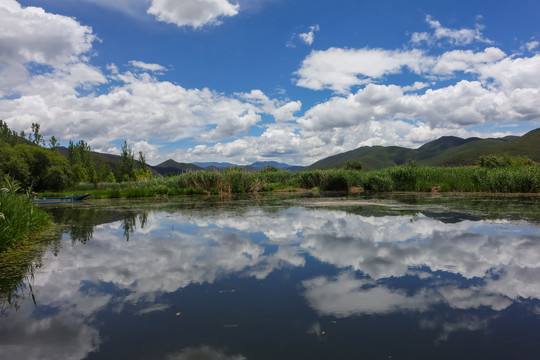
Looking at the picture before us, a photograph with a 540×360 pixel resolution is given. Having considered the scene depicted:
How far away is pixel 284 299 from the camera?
4.05 m

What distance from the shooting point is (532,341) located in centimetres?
296

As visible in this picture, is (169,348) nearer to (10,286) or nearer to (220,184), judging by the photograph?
(10,286)

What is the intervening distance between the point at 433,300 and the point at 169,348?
303 centimetres

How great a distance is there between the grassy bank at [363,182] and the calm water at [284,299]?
14063 mm

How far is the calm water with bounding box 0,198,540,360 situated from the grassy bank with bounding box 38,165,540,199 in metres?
14.1

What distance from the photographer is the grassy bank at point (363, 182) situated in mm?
19422

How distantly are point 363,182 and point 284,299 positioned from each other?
2394cm

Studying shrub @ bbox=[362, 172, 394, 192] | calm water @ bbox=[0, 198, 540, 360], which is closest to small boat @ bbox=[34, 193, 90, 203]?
calm water @ bbox=[0, 198, 540, 360]

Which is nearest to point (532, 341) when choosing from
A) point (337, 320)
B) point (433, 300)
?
point (433, 300)

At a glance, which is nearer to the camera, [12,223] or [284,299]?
[284,299]

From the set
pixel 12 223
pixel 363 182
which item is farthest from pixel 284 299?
pixel 363 182

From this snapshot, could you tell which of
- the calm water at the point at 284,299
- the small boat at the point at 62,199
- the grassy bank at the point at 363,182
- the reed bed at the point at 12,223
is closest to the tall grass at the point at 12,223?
the reed bed at the point at 12,223

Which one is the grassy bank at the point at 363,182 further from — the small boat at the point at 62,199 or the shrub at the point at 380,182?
the small boat at the point at 62,199

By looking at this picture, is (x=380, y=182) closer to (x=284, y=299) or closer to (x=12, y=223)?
(x=284, y=299)
